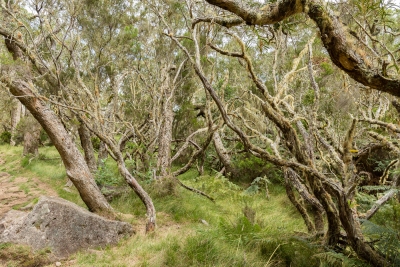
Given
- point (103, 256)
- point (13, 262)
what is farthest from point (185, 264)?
point (13, 262)

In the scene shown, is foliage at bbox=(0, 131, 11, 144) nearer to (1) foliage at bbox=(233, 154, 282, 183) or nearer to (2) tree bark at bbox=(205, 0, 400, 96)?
(1) foliage at bbox=(233, 154, 282, 183)

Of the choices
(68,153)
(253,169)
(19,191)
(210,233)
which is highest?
(68,153)

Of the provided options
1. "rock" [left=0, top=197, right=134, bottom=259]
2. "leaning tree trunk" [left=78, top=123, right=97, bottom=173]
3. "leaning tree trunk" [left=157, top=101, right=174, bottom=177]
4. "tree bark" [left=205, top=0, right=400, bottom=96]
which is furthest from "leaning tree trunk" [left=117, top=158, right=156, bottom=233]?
"tree bark" [left=205, top=0, right=400, bottom=96]

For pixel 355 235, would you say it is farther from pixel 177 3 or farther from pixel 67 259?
pixel 177 3

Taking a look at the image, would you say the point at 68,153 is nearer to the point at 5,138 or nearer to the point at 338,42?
the point at 338,42

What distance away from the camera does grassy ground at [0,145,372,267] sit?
3.49 metres

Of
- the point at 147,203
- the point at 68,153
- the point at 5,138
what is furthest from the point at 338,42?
the point at 5,138

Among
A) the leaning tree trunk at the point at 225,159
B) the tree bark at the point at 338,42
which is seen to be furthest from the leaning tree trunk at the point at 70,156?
the leaning tree trunk at the point at 225,159

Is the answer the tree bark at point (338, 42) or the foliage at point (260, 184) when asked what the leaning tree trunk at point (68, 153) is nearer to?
the foliage at point (260, 184)

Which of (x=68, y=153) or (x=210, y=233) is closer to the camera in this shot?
(x=210, y=233)

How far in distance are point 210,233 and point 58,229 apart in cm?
245

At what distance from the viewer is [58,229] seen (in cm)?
444

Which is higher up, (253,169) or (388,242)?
(388,242)

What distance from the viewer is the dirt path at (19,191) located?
704 centimetres
